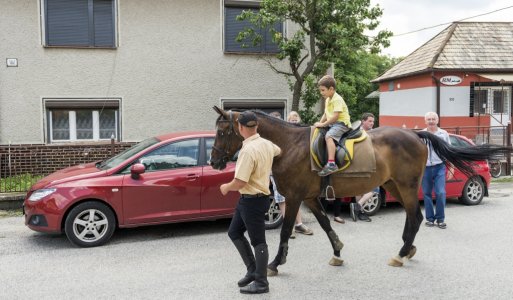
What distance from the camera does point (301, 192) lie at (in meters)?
5.84

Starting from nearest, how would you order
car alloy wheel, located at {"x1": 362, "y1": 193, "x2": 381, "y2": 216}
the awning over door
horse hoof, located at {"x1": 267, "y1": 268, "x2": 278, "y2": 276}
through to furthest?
1. horse hoof, located at {"x1": 267, "y1": 268, "x2": 278, "y2": 276}
2. car alloy wheel, located at {"x1": 362, "y1": 193, "x2": 381, "y2": 216}
3. the awning over door

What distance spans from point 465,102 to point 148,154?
16.9m

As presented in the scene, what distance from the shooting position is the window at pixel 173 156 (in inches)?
291

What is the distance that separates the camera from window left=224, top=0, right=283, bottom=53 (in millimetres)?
14000

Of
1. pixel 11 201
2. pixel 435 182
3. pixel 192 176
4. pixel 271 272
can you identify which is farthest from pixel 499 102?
pixel 11 201

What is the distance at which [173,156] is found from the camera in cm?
752

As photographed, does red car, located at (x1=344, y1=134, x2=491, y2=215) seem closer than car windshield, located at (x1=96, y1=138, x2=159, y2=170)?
No

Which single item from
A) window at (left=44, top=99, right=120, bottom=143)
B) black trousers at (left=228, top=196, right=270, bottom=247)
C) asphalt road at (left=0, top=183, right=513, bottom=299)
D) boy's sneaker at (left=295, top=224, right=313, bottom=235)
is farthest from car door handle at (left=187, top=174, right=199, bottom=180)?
window at (left=44, top=99, right=120, bottom=143)

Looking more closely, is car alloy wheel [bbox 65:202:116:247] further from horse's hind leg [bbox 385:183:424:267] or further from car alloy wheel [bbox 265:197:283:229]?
horse's hind leg [bbox 385:183:424:267]

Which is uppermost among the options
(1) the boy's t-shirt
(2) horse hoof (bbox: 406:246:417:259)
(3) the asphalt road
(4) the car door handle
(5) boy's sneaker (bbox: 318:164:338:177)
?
(1) the boy's t-shirt

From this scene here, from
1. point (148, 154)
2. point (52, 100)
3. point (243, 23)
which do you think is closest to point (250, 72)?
point (243, 23)

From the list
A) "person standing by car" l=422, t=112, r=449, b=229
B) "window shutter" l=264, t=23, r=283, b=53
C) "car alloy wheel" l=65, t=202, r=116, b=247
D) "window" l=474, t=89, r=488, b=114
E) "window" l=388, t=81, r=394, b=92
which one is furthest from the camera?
"window" l=388, t=81, r=394, b=92

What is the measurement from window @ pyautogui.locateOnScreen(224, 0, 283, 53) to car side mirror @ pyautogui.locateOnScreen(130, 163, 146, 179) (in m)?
7.64

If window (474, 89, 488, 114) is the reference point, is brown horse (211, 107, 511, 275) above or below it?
below
